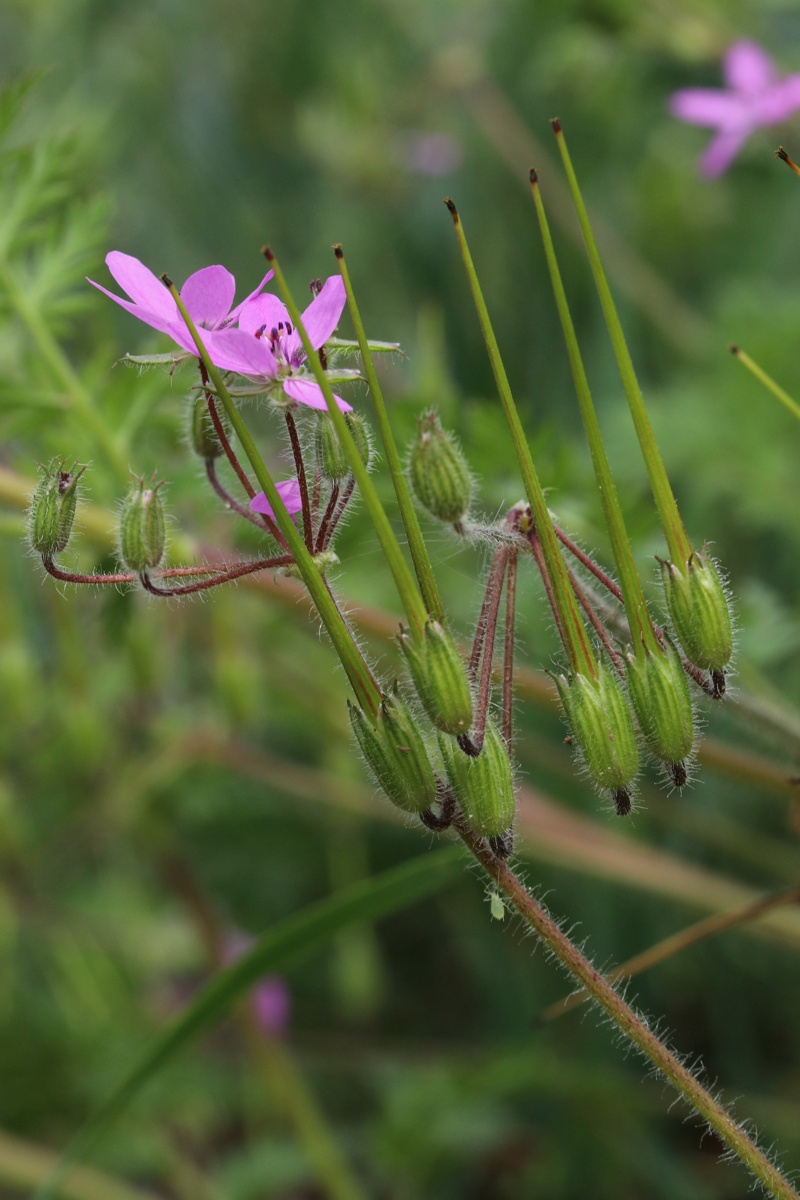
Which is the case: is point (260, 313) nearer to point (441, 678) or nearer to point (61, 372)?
point (441, 678)

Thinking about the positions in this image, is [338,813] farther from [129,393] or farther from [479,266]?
[479,266]

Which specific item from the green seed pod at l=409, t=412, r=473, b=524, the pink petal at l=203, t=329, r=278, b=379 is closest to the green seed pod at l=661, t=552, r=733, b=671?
the green seed pod at l=409, t=412, r=473, b=524

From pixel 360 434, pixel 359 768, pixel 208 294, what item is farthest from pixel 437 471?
pixel 359 768

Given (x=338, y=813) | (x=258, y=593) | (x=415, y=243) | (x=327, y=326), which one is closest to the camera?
(x=327, y=326)

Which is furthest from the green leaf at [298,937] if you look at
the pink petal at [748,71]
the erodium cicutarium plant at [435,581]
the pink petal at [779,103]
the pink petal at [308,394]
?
the pink petal at [748,71]

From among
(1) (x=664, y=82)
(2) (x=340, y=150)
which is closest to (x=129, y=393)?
(1) (x=664, y=82)
